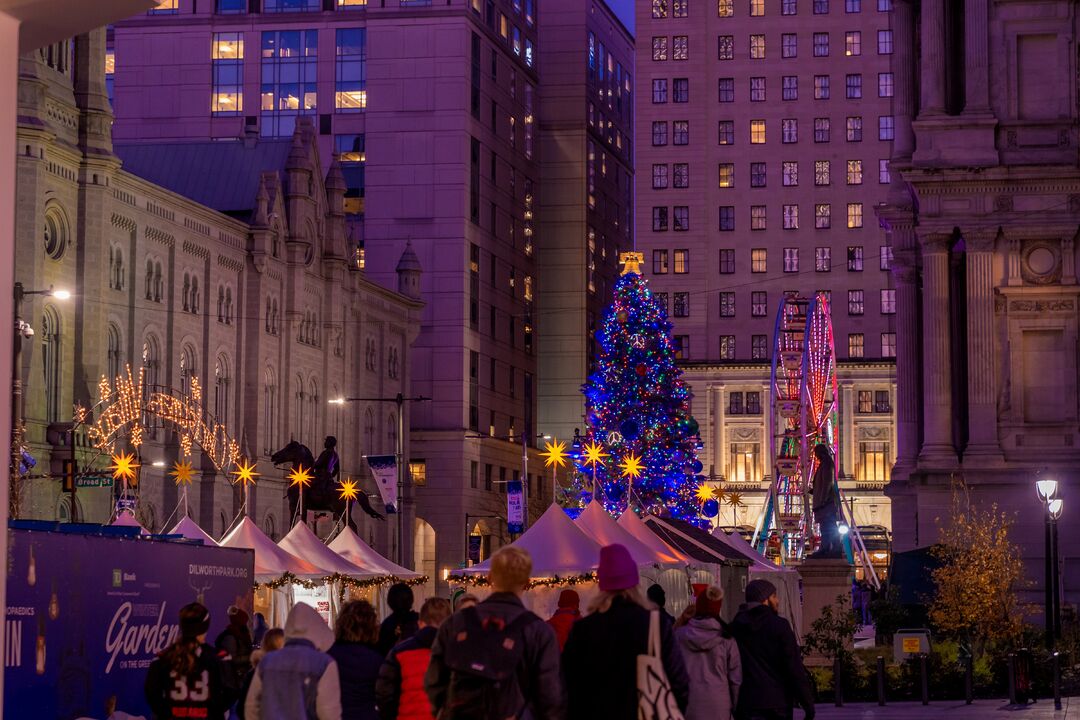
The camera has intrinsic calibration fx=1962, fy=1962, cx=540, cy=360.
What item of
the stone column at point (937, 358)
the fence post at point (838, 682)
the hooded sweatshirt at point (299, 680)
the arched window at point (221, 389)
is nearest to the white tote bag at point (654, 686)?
the hooded sweatshirt at point (299, 680)

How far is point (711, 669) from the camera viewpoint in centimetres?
1530

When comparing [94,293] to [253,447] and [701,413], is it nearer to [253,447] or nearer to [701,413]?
[253,447]

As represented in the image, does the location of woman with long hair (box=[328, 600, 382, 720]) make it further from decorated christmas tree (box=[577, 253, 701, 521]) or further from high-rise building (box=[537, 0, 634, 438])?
high-rise building (box=[537, 0, 634, 438])

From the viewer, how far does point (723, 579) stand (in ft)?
148

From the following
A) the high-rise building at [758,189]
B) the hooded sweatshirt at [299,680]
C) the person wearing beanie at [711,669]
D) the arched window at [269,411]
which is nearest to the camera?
the hooded sweatshirt at [299,680]

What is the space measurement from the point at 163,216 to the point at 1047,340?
114ft

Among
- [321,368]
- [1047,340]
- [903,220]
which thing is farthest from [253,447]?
[1047,340]

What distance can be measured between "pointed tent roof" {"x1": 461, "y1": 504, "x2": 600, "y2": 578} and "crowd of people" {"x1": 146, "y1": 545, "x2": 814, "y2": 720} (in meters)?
20.9

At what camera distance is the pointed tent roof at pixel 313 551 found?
4425 centimetres

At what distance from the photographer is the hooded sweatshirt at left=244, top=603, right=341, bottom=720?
40.7ft

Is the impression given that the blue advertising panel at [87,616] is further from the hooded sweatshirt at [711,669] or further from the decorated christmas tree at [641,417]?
the decorated christmas tree at [641,417]

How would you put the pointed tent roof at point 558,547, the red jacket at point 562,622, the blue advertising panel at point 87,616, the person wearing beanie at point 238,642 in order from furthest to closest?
1. the pointed tent roof at point 558,547
2. the person wearing beanie at point 238,642
3. the blue advertising panel at point 87,616
4. the red jacket at point 562,622

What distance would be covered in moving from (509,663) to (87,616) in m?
10.3

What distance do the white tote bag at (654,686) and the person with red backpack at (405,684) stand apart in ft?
6.98
